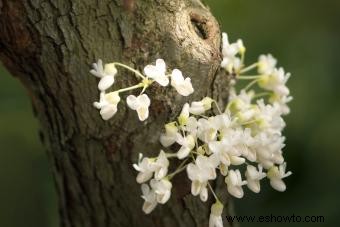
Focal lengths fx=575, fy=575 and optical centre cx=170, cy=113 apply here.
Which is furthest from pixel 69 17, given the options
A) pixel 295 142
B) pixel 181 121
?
pixel 295 142

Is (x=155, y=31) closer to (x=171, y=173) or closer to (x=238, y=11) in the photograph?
(x=171, y=173)

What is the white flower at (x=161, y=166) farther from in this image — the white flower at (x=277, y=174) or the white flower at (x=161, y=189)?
the white flower at (x=277, y=174)

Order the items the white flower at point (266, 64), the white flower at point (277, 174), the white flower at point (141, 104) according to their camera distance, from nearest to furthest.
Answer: the white flower at point (141, 104)
the white flower at point (277, 174)
the white flower at point (266, 64)

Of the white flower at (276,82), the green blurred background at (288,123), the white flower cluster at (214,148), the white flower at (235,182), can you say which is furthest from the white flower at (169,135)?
the green blurred background at (288,123)

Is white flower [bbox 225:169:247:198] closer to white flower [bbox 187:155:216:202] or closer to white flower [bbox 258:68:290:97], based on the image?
white flower [bbox 187:155:216:202]

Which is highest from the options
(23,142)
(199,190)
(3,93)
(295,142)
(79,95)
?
(3,93)

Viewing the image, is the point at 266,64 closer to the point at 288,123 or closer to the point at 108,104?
the point at 108,104

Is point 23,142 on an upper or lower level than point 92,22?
upper
